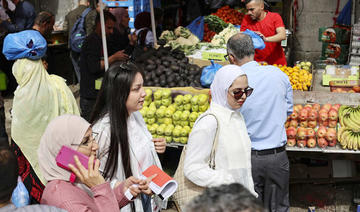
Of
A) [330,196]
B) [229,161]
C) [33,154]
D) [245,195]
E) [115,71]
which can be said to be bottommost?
[330,196]

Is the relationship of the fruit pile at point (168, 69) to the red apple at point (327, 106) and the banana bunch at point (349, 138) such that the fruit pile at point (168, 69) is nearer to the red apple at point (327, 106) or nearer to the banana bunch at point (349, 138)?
the red apple at point (327, 106)

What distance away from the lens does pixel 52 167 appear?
2.26 m

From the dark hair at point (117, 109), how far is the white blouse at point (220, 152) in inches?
17.4

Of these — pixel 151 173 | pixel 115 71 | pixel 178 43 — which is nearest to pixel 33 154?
pixel 115 71

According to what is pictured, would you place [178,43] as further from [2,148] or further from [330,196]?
[2,148]

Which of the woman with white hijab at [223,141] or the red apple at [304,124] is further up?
the woman with white hijab at [223,141]

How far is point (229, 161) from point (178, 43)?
475 centimetres

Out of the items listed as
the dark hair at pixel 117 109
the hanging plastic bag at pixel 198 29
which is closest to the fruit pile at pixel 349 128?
A: the dark hair at pixel 117 109

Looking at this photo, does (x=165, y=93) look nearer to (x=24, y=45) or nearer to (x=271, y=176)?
(x=24, y=45)

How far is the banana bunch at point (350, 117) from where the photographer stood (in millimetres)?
4732

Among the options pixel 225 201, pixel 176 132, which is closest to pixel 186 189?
pixel 225 201

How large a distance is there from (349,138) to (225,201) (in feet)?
11.7

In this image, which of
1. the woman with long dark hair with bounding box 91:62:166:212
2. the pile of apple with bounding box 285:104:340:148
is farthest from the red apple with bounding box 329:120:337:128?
the woman with long dark hair with bounding box 91:62:166:212

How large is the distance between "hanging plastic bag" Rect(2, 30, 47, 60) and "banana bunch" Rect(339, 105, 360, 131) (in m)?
3.36
